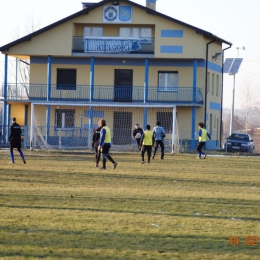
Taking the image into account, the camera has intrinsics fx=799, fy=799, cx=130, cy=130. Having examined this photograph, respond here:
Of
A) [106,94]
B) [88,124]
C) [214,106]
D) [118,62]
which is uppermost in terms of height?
[118,62]

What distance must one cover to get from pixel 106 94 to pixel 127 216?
132 feet

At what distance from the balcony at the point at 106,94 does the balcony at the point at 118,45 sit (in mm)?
2546

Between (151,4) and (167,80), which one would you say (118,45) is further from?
(151,4)

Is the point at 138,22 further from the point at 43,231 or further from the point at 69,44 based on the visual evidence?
the point at 43,231

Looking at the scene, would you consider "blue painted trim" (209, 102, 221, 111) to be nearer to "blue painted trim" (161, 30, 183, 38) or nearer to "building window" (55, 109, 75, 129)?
"blue painted trim" (161, 30, 183, 38)

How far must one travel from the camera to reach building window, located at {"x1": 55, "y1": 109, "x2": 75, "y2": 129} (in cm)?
5228

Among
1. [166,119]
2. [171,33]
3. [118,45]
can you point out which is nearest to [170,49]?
[171,33]

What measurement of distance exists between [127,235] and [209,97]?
151 feet

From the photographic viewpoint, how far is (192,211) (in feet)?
48.5

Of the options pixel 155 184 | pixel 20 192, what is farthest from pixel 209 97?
pixel 20 192

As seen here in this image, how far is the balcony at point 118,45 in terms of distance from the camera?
52.3 m

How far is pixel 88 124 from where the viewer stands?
51312mm

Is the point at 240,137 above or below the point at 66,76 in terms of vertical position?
below

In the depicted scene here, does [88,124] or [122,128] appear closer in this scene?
[122,128]
